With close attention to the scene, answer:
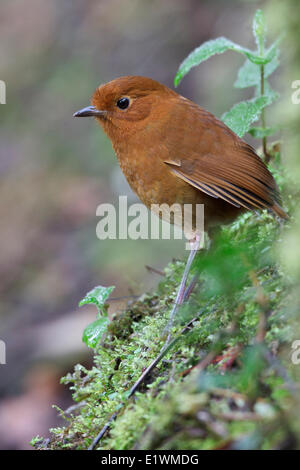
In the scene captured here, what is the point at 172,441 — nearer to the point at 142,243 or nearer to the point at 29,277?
the point at 142,243

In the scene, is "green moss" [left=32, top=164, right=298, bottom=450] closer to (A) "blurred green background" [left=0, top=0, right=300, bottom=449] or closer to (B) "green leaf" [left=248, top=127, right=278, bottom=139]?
(B) "green leaf" [left=248, top=127, right=278, bottom=139]

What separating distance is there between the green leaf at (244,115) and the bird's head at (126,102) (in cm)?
41

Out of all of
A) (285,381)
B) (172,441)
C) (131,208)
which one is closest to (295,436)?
(285,381)

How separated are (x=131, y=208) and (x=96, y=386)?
4.07 meters

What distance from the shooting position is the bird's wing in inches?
105

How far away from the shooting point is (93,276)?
19.5 ft

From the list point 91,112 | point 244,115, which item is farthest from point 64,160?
point 244,115

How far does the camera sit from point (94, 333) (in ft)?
7.98

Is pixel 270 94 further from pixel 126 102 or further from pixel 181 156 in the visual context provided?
pixel 126 102

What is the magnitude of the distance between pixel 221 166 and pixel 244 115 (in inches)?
13.5

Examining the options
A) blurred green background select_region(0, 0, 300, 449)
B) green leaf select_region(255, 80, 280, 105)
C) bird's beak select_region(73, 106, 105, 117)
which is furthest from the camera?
blurred green background select_region(0, 0, 300, 449)

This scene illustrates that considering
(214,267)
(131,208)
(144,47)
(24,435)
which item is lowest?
(214,267)

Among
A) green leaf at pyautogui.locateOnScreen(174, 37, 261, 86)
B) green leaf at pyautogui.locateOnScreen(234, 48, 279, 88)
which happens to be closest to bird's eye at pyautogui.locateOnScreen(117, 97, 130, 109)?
green leaf at pyautogui.locateOnScreen(174, 37, 261, 86)

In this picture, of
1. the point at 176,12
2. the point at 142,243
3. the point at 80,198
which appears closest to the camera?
the point at 142,243
